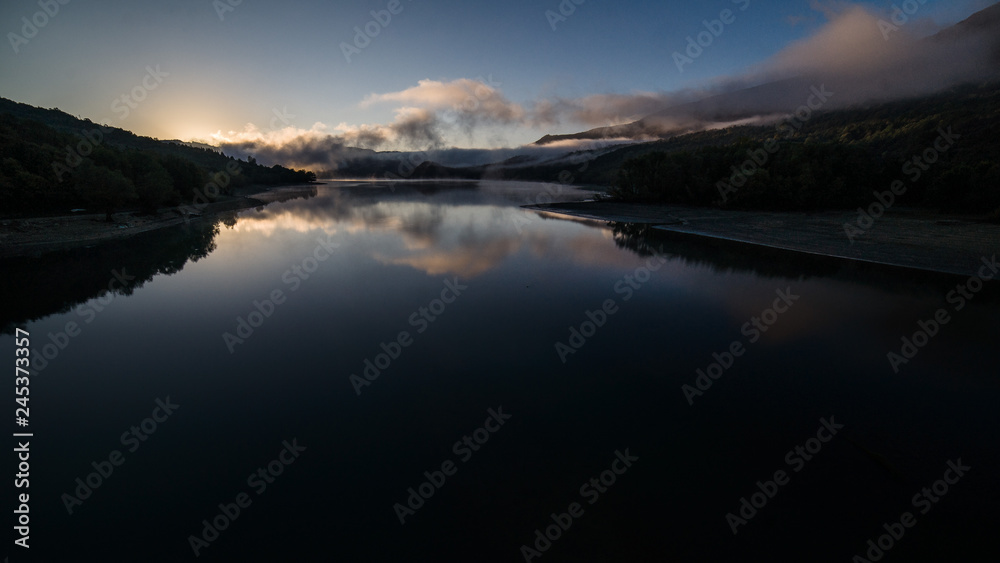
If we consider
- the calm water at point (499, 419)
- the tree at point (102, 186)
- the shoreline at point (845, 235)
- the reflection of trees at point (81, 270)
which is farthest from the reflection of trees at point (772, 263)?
the tree at point (102, 186)

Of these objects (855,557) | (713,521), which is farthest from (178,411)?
(855,557)

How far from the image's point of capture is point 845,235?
38.3m

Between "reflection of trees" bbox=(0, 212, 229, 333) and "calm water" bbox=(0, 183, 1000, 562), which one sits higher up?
"reflection of trees" bbox=(0, 212, 229, 333)

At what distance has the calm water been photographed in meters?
6.51

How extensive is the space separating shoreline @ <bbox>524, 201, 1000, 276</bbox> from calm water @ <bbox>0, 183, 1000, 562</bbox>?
897 centimetres

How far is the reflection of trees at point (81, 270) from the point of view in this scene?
18.3m

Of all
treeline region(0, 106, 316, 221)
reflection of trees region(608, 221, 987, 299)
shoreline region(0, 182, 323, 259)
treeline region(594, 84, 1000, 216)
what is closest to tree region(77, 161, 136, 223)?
treeline region(0, 106, 316, 221)

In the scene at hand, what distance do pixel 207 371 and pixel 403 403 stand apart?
23.4 feet

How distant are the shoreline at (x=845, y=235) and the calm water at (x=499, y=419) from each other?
353 inches

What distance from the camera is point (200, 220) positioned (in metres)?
56.0

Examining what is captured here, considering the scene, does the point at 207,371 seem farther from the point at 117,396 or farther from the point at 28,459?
the point at 28,459

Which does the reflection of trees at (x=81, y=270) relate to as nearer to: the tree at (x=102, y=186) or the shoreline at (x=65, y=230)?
the shoreline at (x=65, y=230)

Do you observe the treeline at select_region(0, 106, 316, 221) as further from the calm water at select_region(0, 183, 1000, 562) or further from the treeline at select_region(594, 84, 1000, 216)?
the treeline at select_region(594, 84, 1000, 216)

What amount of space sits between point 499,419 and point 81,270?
33961mm
